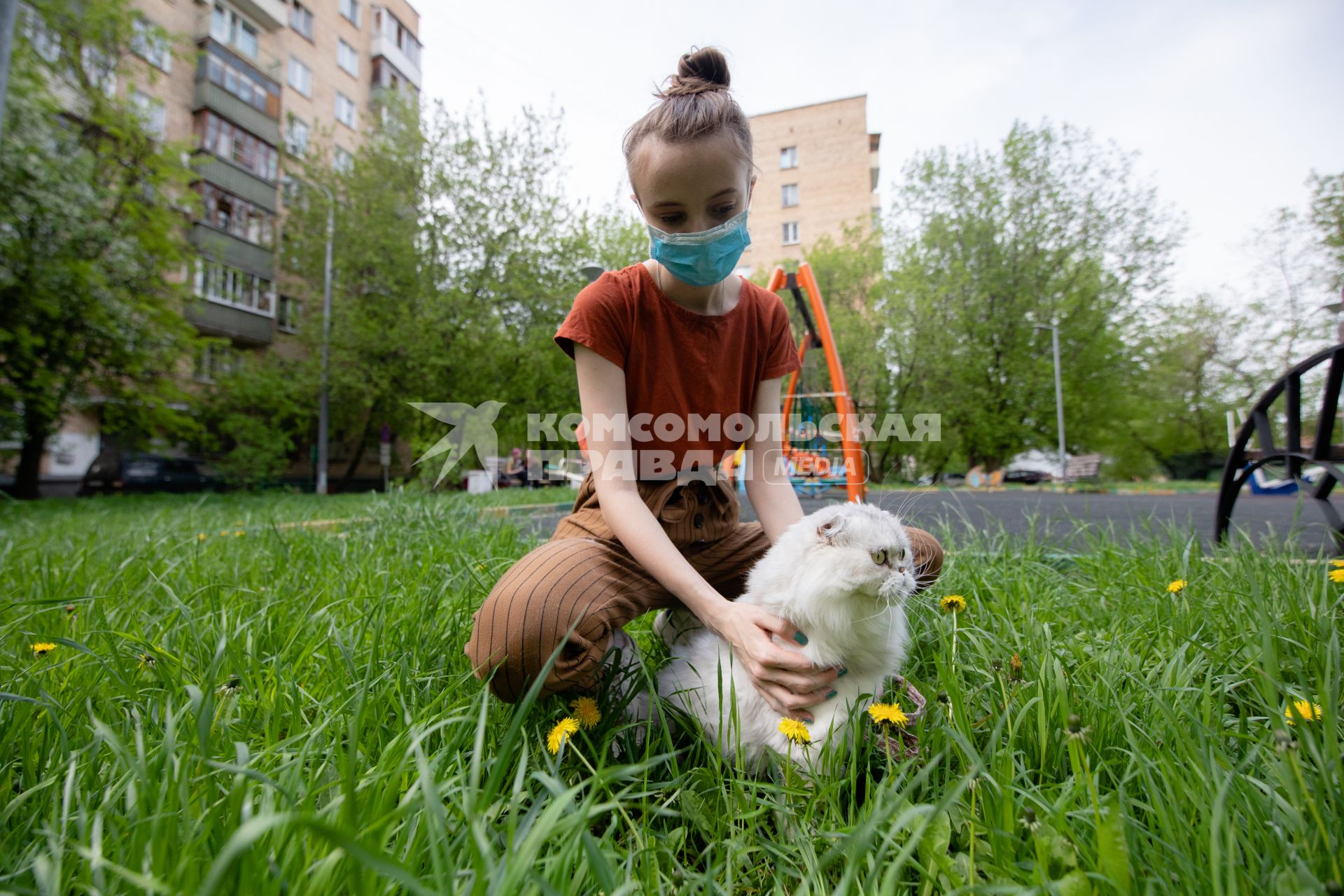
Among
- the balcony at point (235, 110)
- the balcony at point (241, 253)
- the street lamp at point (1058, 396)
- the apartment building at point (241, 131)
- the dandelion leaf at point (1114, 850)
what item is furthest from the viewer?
the balcony at point (235, 110)

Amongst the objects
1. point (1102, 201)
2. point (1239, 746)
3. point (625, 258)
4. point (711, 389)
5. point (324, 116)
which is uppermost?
point (324, 116)

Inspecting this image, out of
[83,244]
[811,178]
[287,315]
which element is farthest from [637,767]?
[811,178]

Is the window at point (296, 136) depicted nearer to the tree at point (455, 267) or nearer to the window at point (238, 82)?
the window at point (238, 82)

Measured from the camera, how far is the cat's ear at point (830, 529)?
1.06 meters

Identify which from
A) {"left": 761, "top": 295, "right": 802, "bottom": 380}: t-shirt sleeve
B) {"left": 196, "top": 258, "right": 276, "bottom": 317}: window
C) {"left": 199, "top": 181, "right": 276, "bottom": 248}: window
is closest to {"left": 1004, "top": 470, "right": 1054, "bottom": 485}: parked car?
{"left": 761, "top": 295, "right": 802, "bottom": 380}: t-shirt sleeve

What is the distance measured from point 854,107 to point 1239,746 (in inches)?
1224

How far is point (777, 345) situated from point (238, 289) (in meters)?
20.5

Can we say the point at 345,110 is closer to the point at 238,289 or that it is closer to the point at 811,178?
the point at 238,289

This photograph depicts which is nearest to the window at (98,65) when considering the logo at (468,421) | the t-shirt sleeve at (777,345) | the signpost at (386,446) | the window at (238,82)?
the logo at (468,421)

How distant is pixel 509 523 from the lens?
3.56 m

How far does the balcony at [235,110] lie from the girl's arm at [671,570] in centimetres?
2232

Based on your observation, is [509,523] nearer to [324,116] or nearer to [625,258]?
[625,258]

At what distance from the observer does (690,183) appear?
1317 millimetres

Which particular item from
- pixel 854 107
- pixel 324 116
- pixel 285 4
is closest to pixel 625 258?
pixel 324 116
